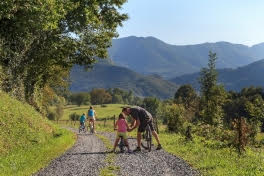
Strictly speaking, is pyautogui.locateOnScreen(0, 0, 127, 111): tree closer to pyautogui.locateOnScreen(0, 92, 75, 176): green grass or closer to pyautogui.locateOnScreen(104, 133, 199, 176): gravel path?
pyautogui.locateOnScreen(0, 92, 75, 176): green grass

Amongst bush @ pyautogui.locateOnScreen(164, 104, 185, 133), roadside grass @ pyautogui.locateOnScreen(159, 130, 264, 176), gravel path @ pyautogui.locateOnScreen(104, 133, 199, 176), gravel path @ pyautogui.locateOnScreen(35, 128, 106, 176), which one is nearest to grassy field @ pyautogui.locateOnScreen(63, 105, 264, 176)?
roadside grass @ pyautogui.locateOnScreen(159, 130, 264, 176)

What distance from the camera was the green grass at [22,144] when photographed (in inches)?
587

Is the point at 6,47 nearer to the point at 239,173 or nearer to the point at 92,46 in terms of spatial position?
the point at 92,46

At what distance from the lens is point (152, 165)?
1563 centimetres

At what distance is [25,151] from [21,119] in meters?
4.65

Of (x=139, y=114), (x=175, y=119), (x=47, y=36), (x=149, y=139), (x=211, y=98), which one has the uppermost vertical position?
(x=47, y=36)

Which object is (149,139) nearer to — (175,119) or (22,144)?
(22,144)

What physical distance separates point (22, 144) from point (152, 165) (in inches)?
307

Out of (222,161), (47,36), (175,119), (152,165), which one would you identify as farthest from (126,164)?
(175,119)

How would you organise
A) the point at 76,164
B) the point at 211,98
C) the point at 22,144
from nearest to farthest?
the point at 76,164 < the point at 22,144 < the point at 211,98

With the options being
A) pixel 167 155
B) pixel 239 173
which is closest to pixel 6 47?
pixel 167 155

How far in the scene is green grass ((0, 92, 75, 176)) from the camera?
14.9 metres

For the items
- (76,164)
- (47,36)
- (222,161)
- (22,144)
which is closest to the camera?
(76,164)

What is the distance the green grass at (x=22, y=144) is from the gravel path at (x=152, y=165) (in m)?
3.62
